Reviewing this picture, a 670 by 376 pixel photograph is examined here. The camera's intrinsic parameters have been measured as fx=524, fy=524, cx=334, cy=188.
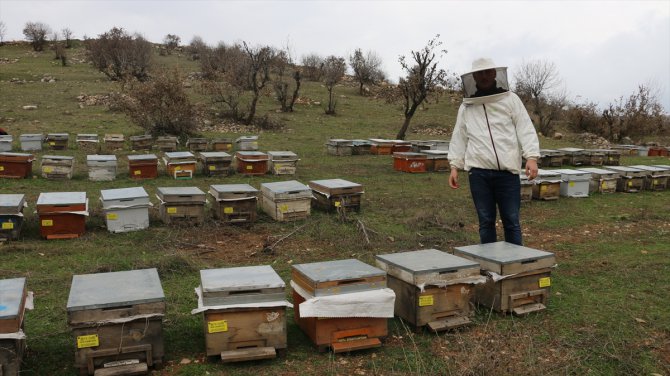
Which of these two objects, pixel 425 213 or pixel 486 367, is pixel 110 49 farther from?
pixel 486 367

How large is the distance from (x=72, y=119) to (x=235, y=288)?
21179 millimetres

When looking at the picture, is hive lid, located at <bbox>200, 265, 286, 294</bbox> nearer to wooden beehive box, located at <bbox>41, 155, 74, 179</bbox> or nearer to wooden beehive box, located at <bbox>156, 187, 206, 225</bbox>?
wooden beehive box, located at <bbox>156, 187, 206, 225</bbox>

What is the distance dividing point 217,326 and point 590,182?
10646mm

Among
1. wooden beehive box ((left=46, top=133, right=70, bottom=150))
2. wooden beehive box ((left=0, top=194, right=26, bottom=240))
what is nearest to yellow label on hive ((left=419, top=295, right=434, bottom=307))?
wooden beehive box ((left=0, top=194, right=26, bottom=240))

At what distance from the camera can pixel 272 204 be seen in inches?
336

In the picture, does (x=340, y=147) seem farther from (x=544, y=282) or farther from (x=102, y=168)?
(x=544, y=282)

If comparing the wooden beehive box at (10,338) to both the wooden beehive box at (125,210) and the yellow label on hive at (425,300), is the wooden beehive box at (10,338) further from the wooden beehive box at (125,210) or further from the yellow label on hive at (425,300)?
the wooden beehive box at (125,210)

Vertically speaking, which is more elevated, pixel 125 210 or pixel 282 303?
pixel 125 210

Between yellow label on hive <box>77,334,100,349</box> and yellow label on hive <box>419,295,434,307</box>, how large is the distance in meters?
2.37

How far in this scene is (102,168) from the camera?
11.5 meters

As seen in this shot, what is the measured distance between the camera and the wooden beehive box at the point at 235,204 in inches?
316

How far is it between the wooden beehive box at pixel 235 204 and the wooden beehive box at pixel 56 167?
5.20m

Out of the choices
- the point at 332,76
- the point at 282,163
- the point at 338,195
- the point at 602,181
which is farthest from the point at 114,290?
Answer: the point at 332,76

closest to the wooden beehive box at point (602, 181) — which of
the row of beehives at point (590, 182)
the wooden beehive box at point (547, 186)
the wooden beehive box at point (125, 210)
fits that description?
the row of beehives at point (590, 182)
